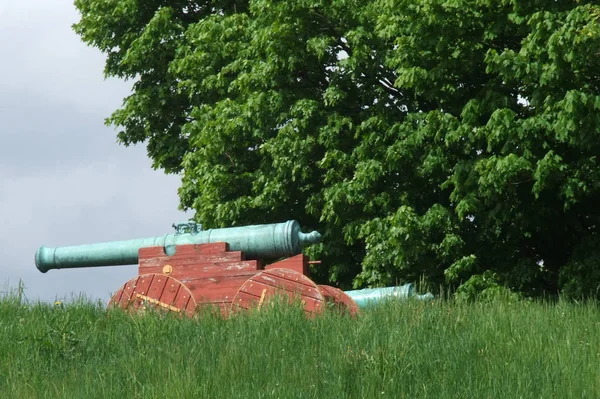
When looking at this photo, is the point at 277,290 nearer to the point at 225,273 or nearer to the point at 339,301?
the point at 339,301

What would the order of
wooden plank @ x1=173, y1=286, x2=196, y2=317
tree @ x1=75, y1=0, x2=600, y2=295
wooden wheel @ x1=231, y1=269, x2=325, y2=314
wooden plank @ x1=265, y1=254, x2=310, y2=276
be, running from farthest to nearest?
1. tree @ x1=75, y1=0, x2=600, y2=295
2. wooden plank @ x1=173, y1=286, x2=196, y2=317
3. wooden plank @ x1=265, y1=254, x2=310, y2=276
4. wooden wheel @ x1=231, y1=269, x2=325, y2=314

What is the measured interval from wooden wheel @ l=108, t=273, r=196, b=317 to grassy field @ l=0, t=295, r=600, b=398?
42.5 inches

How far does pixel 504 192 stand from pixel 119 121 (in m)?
12.8

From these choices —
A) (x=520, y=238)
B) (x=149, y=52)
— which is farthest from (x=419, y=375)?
(x=149, y=52)

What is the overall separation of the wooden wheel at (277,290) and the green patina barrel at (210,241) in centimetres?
83

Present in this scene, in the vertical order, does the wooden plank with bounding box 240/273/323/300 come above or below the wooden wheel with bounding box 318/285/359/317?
above

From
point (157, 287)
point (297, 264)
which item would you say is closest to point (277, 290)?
point (297, 264)

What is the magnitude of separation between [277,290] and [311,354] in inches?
107

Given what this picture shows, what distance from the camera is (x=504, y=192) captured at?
18.8 m

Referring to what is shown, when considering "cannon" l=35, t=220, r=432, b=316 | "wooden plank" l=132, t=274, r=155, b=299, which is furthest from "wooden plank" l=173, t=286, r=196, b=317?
"wooden plank" l=132, t=274, r=155, b=299

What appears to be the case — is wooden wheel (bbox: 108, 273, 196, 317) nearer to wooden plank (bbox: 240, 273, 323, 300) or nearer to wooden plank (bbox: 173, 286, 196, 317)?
wooden plank (bbox: 173, 286, 196, 317)

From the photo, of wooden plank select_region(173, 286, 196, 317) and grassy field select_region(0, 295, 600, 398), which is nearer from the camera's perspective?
grassy field select_region(0, 295, 600, 398)

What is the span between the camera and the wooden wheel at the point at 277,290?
11.8m

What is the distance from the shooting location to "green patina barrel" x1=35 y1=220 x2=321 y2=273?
43.0 ft
